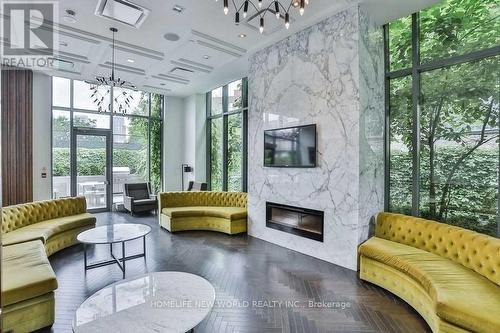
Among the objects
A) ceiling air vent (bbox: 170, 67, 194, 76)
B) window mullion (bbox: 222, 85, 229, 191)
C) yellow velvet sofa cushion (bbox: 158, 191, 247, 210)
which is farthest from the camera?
window mullion (bbox: 222, 85, 229, 191)

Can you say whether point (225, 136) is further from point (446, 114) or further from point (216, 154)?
point (446, 114)

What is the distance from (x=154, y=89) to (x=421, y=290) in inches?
327

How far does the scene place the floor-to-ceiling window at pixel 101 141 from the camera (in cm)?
755

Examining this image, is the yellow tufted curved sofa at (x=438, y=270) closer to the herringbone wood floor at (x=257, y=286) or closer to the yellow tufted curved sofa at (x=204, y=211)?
the herringbone wood floor at (x=257, y=286)

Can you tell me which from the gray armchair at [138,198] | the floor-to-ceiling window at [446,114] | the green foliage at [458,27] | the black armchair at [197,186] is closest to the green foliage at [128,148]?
the gray armchair at [138,198]

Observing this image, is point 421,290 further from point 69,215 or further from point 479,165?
point 69,215

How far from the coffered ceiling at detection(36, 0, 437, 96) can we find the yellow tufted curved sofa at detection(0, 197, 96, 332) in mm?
3158

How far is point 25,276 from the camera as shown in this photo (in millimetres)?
2789

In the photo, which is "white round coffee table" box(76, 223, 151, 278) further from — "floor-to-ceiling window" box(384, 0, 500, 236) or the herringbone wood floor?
"floor-to-ceiling window" box(384, 0, 500, 236)

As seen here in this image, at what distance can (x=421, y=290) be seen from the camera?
2.88 m

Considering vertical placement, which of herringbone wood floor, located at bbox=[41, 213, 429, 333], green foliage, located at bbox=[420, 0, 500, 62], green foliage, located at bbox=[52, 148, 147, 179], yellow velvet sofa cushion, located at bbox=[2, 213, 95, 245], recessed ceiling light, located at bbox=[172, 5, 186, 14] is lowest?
herringbone wood floor, located at bbox=[41, 213, 429, 333]

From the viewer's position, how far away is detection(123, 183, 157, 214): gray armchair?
7.76 m

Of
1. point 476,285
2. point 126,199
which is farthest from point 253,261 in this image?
point 126,199
